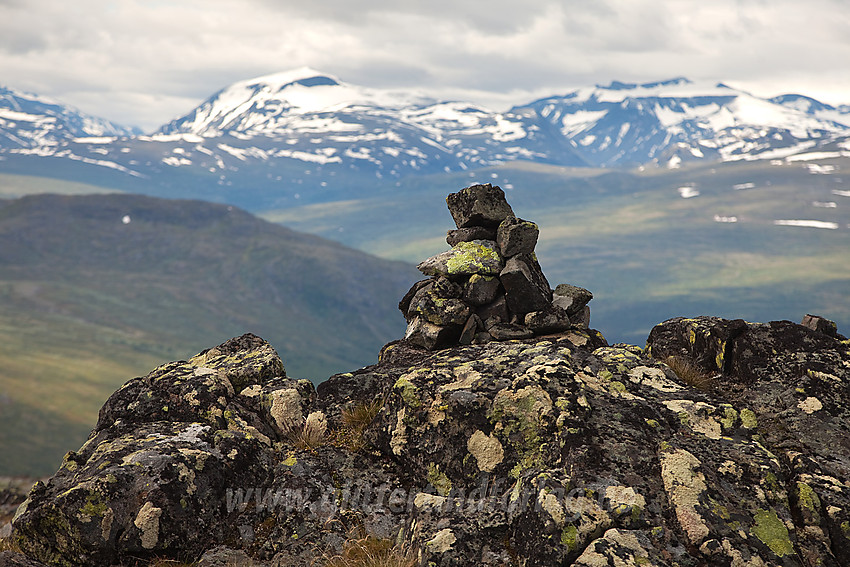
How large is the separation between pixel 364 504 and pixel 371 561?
90.0 inches

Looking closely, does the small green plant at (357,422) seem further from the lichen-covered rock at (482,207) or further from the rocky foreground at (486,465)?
the lichen-covered rock at (482,207)

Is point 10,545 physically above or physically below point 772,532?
below

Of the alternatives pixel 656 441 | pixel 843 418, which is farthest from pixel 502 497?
pixel 843 418

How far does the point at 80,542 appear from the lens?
44.2ft

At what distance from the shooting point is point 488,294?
2317 cm

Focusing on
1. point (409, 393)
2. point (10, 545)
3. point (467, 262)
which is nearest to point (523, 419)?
point (409, 393)

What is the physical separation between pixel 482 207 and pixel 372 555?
50.2 ft

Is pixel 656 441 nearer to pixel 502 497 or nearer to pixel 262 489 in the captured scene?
pixel 502 497

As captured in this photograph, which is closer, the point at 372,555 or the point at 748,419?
the point at 372,555

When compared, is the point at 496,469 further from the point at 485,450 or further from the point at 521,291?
the point at 521,291

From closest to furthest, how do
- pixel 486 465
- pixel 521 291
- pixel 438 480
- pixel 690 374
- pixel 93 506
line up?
pixel 93 506, pixel 486 465, pixel 438 480, pixel 690 374, pixel 521 291

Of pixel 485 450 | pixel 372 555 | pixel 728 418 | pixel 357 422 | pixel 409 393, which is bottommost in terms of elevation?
pixel 372 555

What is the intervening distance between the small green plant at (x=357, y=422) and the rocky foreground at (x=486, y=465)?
0.05 metres

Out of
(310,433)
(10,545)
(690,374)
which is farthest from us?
(690,374)
